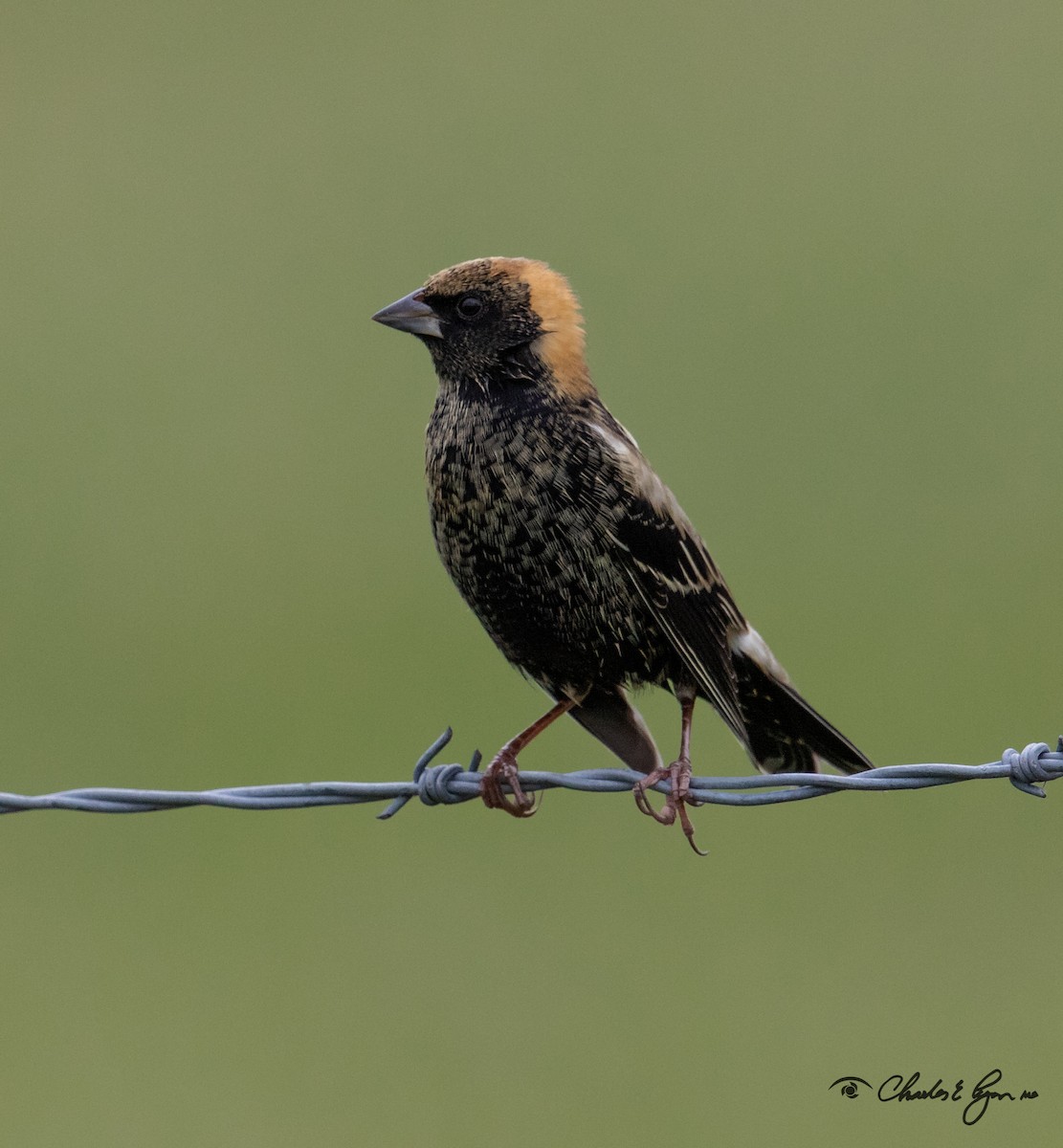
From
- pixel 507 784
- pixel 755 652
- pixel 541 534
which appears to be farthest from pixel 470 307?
pixel 507 784

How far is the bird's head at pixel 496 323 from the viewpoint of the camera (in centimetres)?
492

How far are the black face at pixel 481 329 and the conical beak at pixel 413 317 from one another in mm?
16

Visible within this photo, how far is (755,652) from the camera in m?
4.91

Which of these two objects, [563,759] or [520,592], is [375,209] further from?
[520,592]

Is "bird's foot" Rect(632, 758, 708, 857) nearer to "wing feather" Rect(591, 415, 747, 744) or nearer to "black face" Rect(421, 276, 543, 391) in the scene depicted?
"wing feather" Rect(591, 415, 747, 744)

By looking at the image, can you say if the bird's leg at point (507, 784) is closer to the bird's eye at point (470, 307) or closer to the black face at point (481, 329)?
the black face at point (481, 329)

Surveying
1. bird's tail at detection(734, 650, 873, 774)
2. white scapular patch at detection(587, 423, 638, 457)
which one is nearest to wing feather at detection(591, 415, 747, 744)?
white scapular patch at detection(587, 423, 638, 457)

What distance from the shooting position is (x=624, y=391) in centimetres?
835

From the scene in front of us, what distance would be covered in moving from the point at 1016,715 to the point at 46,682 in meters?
4.08

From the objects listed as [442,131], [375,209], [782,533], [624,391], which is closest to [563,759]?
[782,533]

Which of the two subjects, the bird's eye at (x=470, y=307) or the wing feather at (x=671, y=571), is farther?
the bird's eye at (x=470, y=307)

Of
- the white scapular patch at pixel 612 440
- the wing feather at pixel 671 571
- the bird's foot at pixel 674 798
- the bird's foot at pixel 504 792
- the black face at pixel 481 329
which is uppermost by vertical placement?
the black face at pixel 481 329

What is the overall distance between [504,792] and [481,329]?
130 centimetres

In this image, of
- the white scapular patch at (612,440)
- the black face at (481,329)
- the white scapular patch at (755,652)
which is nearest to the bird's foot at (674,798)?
the white scapular patch at (755,652)
